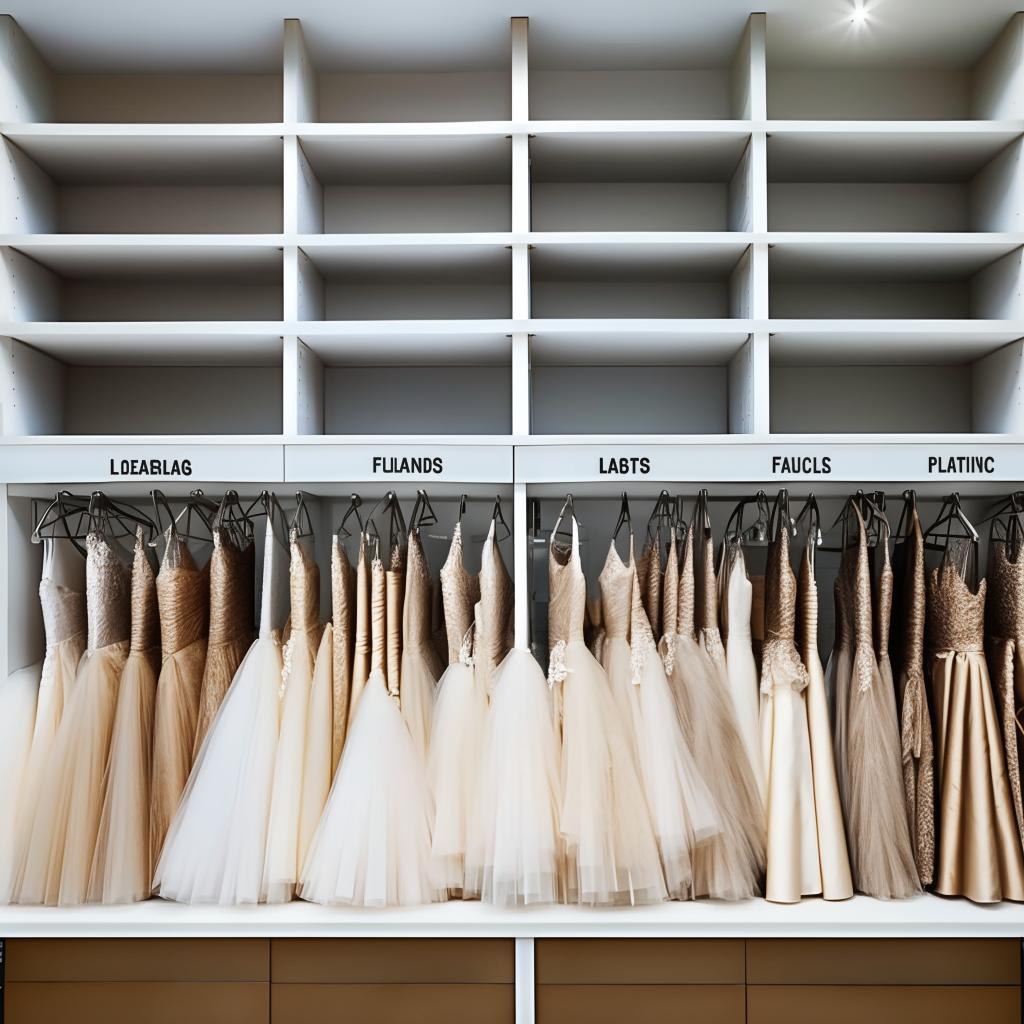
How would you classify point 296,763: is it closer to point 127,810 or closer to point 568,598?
point 127,810

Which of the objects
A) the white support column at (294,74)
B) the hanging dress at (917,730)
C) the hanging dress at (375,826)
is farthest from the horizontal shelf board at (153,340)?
the hanging dress at (917,730)

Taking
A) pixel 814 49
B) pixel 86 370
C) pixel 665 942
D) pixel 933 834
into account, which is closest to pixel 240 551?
pixel 86 370

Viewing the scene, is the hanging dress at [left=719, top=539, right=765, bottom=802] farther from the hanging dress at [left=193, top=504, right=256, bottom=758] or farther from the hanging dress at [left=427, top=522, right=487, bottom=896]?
the hanging dress at [left=193, top=504, right=256, bottom=758]

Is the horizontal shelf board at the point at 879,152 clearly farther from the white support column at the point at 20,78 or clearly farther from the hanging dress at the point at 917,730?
the white support column at the point at 20,78

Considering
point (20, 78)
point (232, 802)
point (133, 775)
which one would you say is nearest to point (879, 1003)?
point (232, 802)

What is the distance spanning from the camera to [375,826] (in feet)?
5.84

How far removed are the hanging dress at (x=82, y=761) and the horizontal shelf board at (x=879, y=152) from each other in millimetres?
1971

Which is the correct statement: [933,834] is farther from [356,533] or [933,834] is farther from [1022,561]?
[356,533]

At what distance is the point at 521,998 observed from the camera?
176cm

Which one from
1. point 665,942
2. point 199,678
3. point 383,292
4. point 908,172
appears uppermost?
point 908,172

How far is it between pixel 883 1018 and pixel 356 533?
1.74 meters

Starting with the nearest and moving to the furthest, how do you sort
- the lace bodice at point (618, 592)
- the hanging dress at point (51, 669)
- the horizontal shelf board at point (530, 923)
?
the horizontal shelf board at point (530, 923)
the hanging dress at point (51, 669)
the lace bodice at point (618, 592)

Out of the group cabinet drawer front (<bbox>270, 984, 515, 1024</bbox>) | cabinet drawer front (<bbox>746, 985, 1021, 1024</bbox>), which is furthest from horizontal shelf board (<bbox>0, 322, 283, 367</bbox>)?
cabinet drawer front (<bbox>746, 985, 1021, 1024</bbox>)

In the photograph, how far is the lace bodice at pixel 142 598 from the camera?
1.98 m
